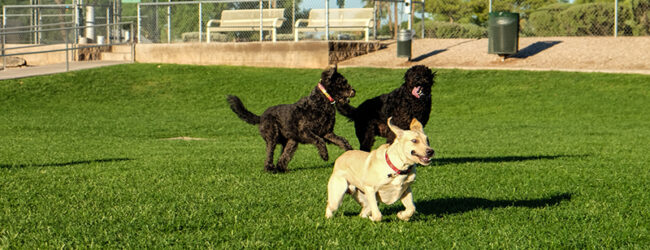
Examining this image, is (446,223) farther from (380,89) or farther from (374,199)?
(380,89)

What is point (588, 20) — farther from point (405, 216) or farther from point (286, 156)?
point (405, 216)

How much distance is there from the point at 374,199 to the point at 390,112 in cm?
491

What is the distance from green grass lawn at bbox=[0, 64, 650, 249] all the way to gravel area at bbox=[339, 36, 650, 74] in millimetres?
1220

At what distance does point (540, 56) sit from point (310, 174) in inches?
721

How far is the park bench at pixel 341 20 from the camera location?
28.9 m

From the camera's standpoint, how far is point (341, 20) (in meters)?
29.0

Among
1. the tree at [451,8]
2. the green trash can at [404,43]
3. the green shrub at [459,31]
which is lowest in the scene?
the green trash can at [404,43]

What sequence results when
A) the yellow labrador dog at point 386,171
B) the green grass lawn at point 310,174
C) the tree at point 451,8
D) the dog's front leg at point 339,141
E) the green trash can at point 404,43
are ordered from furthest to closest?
the tree at point 451,8, the green trash can at point 404,43, the dog's front leg at point 339,141, the green grass lawn at point 310,174, the yellow labrador dog at point 386,171

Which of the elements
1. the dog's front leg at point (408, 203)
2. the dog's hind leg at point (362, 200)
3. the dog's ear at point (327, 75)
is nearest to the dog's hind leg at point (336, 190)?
the dog's hind leg at point (362, 200)

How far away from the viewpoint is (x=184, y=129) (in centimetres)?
1883

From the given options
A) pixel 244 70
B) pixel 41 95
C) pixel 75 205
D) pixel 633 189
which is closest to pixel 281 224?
pixel 75 205

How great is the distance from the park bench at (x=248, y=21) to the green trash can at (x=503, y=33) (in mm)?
8121

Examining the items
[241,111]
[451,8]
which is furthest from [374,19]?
[241,111]

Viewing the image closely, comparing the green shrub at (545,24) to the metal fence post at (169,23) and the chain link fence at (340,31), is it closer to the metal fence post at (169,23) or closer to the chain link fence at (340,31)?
the chain link fence at (340,31)
